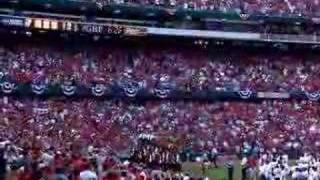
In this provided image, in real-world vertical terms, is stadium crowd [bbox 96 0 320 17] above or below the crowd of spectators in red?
above

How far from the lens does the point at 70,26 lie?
31938 mm

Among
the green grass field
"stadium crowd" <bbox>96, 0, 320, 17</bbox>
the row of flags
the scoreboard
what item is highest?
"stadium crowd" <bbox>96, 0, 320, 17</bbox>

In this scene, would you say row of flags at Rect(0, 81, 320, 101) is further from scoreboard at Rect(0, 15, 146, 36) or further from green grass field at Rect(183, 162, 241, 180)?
green grass field at Rect(183, 162, 241, 180)

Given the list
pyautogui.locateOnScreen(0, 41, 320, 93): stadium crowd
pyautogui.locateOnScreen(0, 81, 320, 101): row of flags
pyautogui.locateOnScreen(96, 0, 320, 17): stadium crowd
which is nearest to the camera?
pyautogui.locateOnScreen(0, 81, 320, 101): row of flags

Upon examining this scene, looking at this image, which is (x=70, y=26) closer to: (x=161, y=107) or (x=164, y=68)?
(x=164, y=68)

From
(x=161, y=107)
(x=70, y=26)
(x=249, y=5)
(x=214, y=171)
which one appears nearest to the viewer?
(x=214, y=171)

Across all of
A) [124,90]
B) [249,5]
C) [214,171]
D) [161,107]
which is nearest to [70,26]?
[124,90]

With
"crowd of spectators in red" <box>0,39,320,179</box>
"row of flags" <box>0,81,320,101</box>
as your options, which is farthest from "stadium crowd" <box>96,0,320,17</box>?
A: "row of flags" <box>0,81,320,101</box>

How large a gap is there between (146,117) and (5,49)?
20.5 ft

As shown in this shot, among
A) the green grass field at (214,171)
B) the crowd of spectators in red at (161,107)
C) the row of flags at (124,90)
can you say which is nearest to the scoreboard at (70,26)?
the crowd of spectators in red at (161,107)

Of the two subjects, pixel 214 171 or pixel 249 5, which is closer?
pixel 214 171

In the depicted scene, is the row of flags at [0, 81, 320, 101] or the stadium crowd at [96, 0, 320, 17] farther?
the stadium crowd at [96, 0, 320, 17]

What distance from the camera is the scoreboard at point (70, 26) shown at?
100 ft

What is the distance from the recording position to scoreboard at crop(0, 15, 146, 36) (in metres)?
30.6
